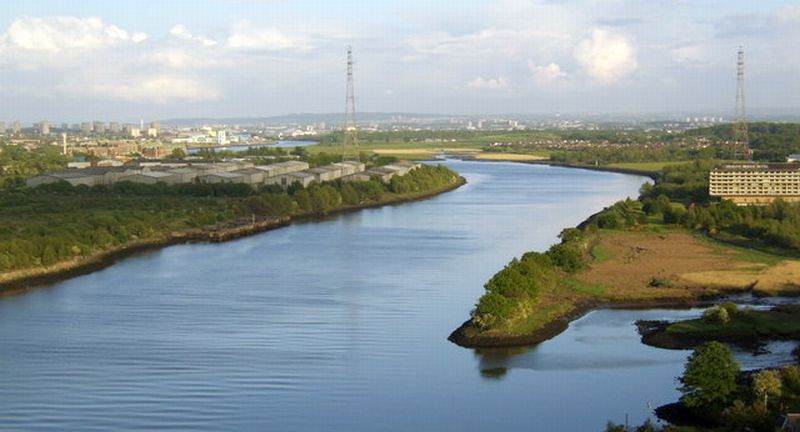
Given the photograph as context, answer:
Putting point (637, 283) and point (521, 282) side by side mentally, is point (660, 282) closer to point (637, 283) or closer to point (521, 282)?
point (637, 283)

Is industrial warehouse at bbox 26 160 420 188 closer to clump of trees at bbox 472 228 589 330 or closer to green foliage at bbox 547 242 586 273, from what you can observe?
green foliage at bbox 547 242 586 273

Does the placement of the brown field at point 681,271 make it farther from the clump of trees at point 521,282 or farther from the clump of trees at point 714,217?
the clump of trees at point 714,217

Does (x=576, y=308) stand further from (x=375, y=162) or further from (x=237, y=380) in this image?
(x=375, y=162)

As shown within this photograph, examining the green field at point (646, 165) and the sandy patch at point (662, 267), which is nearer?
the sandy patch at point (662, 267)

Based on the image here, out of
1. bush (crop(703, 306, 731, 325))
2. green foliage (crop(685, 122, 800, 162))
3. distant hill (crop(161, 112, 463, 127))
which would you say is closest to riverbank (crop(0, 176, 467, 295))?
bush (crop(703, 306, 731, 325))

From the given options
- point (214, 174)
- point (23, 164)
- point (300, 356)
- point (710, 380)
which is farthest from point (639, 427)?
point (23, 164)

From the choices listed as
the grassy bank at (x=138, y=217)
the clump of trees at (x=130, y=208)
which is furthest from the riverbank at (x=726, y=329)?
the clump of trees at (x=130, y=208)

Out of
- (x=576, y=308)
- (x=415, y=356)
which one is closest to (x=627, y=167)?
(x=576, y=308)
